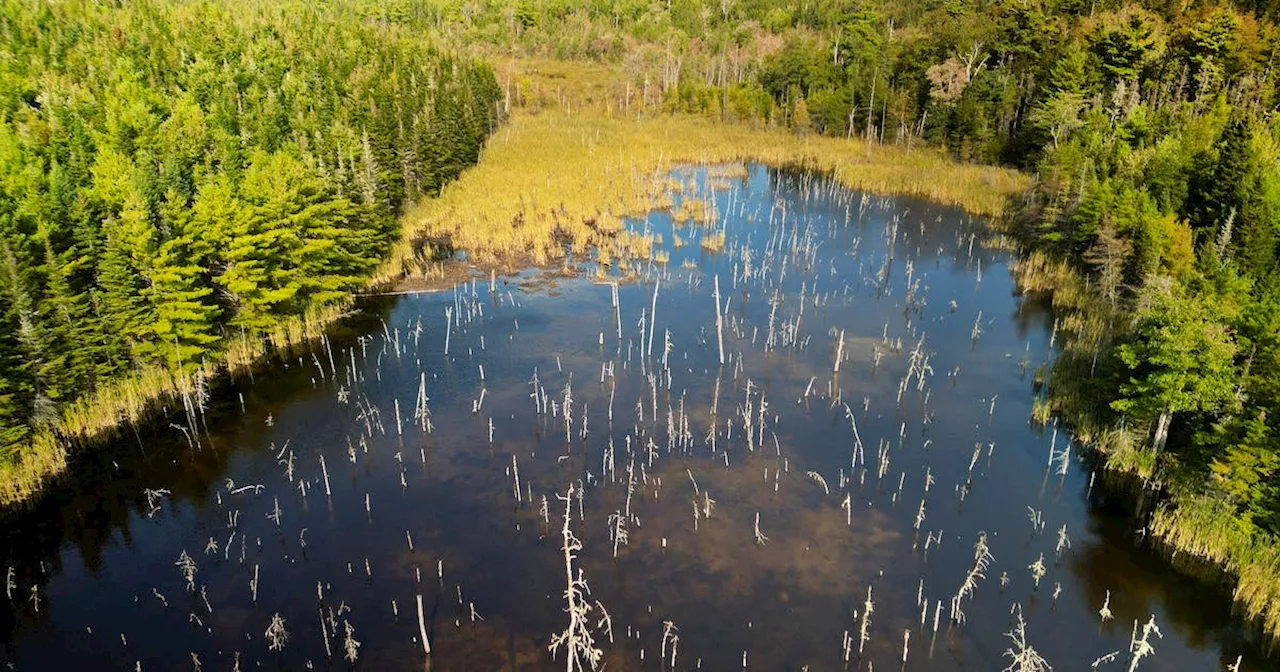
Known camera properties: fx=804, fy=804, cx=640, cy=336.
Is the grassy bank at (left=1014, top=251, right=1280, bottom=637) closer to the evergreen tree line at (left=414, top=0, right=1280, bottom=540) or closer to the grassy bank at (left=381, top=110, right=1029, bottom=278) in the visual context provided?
the evergreen tree line at (left=414, top=0, right=1280, bottom=540)

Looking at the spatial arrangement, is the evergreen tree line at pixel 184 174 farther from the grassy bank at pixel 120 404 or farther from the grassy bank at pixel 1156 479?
the grassy bank at pixel 1156 479

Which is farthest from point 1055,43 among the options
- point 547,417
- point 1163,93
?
point 547,417

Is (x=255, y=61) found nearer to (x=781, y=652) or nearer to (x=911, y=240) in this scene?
(x=911, y=240)

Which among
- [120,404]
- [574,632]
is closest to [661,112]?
[120,404]

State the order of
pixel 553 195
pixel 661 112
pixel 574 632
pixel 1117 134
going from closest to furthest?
pixel 574 632 < pixel 1117 134 < pixel 553 195 < pixel 661 112

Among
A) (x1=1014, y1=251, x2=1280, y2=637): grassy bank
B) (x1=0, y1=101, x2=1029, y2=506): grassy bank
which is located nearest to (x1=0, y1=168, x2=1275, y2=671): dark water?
(x1=1014, y1=251, x2=1280, y2=637): grassy bank

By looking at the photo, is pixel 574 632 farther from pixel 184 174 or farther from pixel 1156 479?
pixel 184 174
